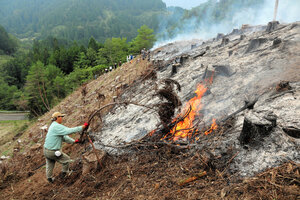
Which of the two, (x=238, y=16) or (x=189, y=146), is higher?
(x=238, y=16)

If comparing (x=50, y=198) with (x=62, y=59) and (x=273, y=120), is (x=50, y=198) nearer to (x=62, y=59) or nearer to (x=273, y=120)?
(x=273, y=120)

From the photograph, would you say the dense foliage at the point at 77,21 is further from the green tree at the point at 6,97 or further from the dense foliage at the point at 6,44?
the green tree at the point at 6,97

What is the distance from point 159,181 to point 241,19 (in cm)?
4378

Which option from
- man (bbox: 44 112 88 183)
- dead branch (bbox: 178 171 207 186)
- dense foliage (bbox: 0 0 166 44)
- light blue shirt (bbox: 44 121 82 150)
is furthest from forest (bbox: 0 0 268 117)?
dead branch (bbox: 178 171 207 186)

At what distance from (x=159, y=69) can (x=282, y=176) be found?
8.99 m

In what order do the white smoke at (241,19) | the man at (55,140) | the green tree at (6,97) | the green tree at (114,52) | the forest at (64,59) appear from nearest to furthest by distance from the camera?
the man at (55,140) < the white smoke at (241,19) < the forest at (64,59) < the green tree at (114,52) < the green tree at (6,97)

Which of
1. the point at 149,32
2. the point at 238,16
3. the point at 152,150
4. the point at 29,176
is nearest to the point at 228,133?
the point at 152,150

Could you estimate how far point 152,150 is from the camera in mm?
4234

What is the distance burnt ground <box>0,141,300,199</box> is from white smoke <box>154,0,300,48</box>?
2321 cm

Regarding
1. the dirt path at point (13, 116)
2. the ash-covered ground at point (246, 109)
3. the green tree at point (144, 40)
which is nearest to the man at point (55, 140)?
the ash-covered ground at point (246, 109)

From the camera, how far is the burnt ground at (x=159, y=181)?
2541 millimetres

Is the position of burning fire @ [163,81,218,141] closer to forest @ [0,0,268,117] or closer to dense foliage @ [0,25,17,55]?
forest @ [0,0,268,117]

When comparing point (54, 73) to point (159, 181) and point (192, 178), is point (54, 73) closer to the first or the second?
point (159, 181)

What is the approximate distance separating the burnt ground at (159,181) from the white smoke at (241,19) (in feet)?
76.2
